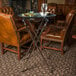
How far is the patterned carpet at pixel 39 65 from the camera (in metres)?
2.31

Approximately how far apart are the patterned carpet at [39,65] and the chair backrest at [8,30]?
431mm

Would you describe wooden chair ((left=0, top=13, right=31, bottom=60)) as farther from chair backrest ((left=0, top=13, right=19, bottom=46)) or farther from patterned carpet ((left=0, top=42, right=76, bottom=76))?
patterned carpet ((left=0, top=42, right=76, bottom=76))

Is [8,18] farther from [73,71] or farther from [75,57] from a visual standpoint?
[75,57]

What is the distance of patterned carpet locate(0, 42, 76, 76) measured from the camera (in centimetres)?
231

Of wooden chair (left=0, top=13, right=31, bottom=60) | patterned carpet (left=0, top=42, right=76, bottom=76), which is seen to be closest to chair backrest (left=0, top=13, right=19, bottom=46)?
wooden chair (left=0, top=13, right=31, bottom=60)

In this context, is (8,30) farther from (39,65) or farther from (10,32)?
(39,65)

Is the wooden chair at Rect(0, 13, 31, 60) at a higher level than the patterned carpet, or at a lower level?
higher

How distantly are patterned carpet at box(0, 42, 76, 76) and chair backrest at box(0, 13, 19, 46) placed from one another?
0.43 metres

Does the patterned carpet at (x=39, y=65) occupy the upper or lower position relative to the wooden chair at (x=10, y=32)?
lower

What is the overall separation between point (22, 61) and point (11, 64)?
0.82 ft

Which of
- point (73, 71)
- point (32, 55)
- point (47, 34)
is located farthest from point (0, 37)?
point (73, 71)

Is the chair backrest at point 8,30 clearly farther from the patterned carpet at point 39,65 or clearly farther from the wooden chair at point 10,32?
the patterned carpet at point 39,65

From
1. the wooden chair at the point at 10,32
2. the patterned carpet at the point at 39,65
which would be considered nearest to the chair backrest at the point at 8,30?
the wooden chair at the point at 10,32

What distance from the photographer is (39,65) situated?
101 inches
